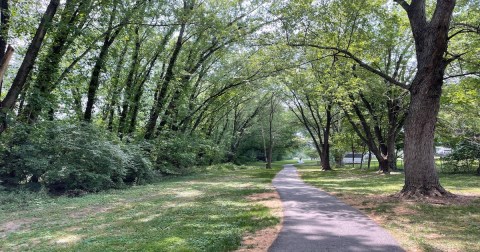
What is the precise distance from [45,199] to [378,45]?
1550 cm

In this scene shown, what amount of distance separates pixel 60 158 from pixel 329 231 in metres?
9.97

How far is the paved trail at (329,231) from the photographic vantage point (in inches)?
209

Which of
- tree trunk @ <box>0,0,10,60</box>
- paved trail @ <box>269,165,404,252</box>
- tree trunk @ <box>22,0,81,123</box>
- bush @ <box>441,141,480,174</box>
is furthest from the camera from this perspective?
bush @ <box>441,141,480,174</box>

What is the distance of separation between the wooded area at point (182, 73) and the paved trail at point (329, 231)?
11.3 ft

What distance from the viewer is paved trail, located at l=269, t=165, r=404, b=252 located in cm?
532

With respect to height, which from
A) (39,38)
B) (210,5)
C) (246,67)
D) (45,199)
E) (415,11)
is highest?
(210,5)

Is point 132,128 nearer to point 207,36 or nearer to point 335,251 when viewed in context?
point 207,36

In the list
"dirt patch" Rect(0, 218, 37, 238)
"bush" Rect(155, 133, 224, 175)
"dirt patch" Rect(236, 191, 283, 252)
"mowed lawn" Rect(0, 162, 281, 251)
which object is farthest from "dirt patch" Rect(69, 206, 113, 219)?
"bush" Rect(155, 133, 224, 175)

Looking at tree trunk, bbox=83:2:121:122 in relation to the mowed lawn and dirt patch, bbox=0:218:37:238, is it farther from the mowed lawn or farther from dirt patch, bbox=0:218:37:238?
dirt patch, bbox=0:218:37:238

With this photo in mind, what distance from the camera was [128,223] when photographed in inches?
282

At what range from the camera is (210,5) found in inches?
784

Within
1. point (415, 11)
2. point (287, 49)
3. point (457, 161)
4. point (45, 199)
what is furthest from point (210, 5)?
point (457, 161)

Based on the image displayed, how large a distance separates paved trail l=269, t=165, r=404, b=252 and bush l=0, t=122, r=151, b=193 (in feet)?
25.4

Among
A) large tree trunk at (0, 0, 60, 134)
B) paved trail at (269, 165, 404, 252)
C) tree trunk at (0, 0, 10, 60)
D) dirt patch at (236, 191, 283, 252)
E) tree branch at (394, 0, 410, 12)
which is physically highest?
tree branch at (394, 0, 410, 12)
